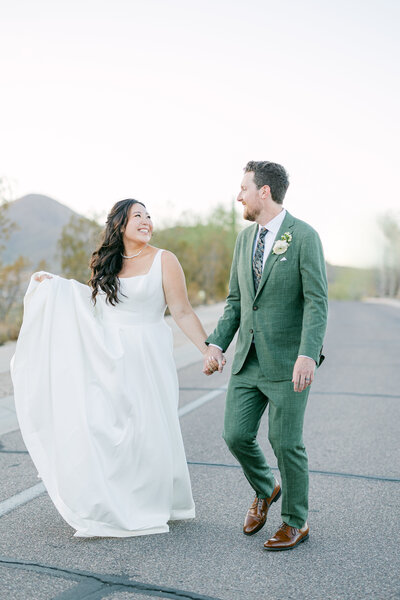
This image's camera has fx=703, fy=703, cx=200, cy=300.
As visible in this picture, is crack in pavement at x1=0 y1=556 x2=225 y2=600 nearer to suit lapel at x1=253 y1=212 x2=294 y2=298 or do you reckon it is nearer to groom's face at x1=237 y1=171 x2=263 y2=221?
suit lapel at x1=253 y1=212 x2=294 y2=298

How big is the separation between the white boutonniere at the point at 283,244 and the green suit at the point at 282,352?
2 cm

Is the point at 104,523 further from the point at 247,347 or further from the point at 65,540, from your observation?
the point at 247,347

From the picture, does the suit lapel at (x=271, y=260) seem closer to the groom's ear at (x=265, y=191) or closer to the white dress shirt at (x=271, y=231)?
the white dress shirt at (x=271, y=231)

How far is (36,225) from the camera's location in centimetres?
12094

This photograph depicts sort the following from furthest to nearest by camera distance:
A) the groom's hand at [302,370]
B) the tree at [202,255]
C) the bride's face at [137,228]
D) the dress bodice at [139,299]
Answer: the tree at [202,255] < the bride's face at [137,228] < the dress bodice at [139,299] < the groom's hand at [302,370]

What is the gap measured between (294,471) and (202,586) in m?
0.88

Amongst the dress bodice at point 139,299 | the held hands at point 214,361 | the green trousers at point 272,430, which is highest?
the dress bodice at point 139,299

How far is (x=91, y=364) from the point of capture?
4.33 meters

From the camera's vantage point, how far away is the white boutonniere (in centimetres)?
395

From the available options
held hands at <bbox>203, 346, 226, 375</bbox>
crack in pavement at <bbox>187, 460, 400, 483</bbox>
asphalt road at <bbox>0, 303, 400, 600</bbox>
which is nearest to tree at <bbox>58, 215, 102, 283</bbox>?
asphalt road at <bbox>0, 303, 400, 600</bbox>

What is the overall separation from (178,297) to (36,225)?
395ft

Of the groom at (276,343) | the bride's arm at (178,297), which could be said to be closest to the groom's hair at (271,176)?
the groom at (276,343)

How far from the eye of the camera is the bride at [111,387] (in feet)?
13.5

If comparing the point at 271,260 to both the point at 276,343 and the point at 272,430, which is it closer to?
the point at 276,343
